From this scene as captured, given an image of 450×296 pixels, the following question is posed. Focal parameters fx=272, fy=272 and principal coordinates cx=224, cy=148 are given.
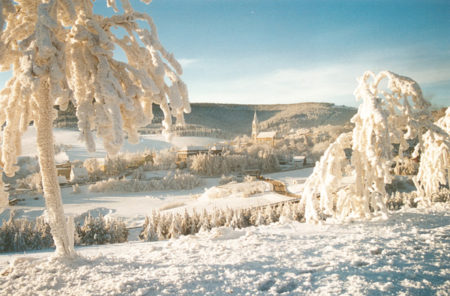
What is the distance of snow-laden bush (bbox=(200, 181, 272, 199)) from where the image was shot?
34.7 feet

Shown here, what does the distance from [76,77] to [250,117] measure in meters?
67.1

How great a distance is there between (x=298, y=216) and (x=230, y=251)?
3820 mm

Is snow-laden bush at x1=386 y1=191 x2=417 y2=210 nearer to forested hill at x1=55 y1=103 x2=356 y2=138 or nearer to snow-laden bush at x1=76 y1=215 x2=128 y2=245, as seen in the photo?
snow-laden bush at x1=76 y1=215 x2=128 y2=245

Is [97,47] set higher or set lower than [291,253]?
higher

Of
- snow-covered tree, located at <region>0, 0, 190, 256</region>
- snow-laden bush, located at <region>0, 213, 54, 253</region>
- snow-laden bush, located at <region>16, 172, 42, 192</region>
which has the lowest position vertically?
snow-laden bush, located at <region>0, 213, 54, 253</region>

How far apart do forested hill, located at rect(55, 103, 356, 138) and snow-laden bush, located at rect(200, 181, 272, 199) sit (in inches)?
1116

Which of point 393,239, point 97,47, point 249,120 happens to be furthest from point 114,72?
point 249,120

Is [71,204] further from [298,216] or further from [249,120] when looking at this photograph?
[249,120]

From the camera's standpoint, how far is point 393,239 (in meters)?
3.84

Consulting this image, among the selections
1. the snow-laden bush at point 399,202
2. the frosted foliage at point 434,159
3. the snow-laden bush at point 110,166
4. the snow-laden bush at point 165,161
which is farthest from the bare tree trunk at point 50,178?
the snow-laden bush at point 165,161

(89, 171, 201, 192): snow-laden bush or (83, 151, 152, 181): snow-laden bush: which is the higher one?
(83, 151, 152, 181): snow-laden bush

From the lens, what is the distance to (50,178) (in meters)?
3.16

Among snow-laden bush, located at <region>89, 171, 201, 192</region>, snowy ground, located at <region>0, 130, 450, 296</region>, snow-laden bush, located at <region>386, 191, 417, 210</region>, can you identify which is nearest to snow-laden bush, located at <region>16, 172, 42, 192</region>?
snow-laden bush, located at <region>89, 171, 201, 192</region>

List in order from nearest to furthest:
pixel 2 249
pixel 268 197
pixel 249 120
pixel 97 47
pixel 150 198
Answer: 1. pixel 97 47
2. pixel 2 249
3. pixel 268 197
4. pixel 150 198
5. pixel 249 120
